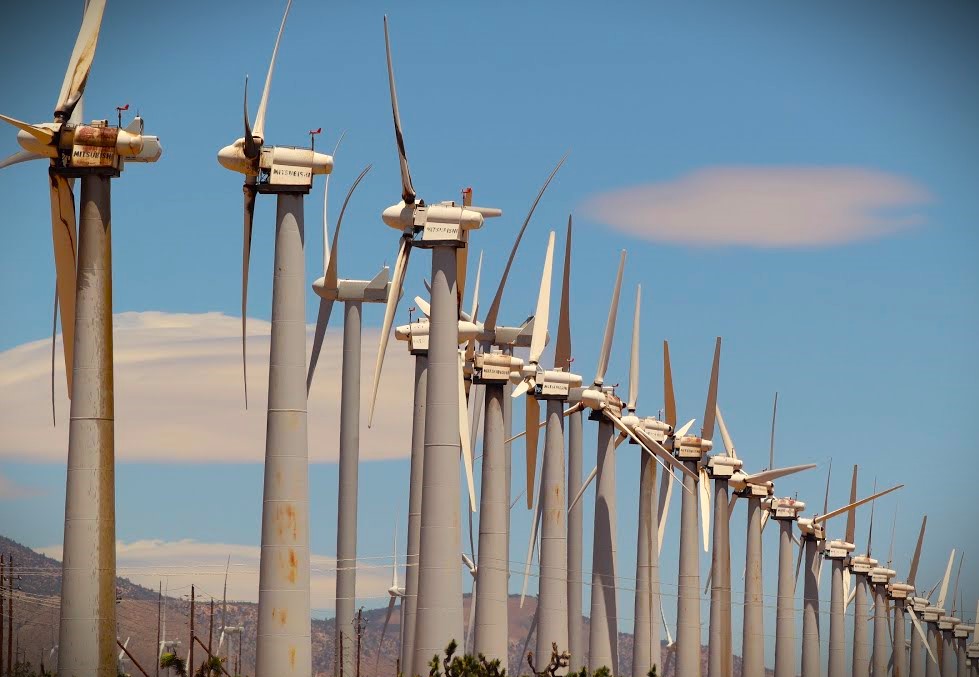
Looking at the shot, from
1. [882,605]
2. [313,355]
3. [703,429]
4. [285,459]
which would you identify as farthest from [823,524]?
[285,459]

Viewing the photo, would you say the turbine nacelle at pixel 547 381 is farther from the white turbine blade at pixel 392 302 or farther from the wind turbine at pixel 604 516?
the white turbine blade at pixel 392 302

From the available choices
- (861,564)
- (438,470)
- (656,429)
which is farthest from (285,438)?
(861,564)

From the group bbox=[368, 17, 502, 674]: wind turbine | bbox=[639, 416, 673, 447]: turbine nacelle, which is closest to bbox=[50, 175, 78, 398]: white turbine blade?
bbox=[368, 17, 502, 674]: wind turbine

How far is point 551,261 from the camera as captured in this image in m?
89.2

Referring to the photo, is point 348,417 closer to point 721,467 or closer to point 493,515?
point 493,515

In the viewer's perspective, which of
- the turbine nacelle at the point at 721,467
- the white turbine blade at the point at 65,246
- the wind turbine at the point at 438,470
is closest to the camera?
the white turbine blade at the point at 65,246

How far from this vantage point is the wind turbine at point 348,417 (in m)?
92.1

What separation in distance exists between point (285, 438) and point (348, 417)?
39285mm

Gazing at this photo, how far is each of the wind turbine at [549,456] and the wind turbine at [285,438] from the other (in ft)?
102

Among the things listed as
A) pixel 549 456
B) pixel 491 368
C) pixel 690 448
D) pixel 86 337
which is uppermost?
pixel 690 448

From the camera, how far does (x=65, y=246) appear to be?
53.2 m

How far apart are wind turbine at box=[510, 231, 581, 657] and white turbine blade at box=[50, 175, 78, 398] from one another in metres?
36.2

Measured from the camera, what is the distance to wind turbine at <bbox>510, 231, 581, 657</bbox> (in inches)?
3342

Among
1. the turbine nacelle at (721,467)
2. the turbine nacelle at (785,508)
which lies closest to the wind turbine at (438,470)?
the turbine nacelle at (721,467)
